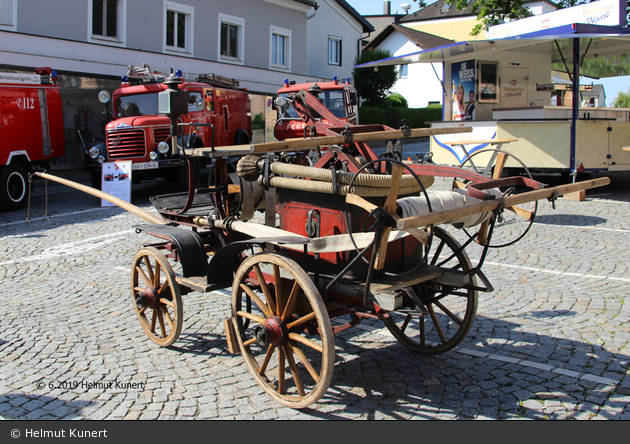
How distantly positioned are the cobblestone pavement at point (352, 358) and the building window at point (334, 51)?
22.8 metres

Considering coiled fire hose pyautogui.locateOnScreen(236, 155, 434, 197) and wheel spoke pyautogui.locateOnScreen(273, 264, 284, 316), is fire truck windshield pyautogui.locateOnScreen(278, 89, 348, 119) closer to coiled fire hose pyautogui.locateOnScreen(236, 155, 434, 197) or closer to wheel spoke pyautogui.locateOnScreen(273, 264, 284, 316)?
coiled fire hose pyautogui.locateOnScreen(236, 155, 434, 197)

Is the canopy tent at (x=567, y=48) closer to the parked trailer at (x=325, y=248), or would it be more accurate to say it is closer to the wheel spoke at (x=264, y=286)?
the parked trailer at (x=325, y=248)

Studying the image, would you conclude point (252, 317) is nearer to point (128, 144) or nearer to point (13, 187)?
point (128, 144)

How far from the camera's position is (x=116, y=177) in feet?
36.9

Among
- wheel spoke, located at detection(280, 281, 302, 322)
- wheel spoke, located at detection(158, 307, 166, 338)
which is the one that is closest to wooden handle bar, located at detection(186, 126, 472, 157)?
wheel spoke, located at detection(280, 281, 302, 322)

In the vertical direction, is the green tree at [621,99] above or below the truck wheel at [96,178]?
above

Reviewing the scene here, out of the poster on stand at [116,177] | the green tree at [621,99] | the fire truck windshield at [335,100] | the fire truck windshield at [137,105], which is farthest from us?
the green tree at [621,99]

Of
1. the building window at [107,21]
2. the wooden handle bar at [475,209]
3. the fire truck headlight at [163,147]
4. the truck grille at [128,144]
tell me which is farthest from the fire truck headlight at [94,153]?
A: the wooden handle bar at [475,209]

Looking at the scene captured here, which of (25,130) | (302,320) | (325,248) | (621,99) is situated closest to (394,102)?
(621,99)

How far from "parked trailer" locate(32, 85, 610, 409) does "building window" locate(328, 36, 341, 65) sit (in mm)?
24686

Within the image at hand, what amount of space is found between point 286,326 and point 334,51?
26767mm

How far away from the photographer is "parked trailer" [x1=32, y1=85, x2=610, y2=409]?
125 inches

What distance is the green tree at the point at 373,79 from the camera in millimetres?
28548

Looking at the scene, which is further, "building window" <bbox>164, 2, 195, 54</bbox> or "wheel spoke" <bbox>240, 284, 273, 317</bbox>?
"building window" <bbox>164, 2, 195, 54</bbox>
